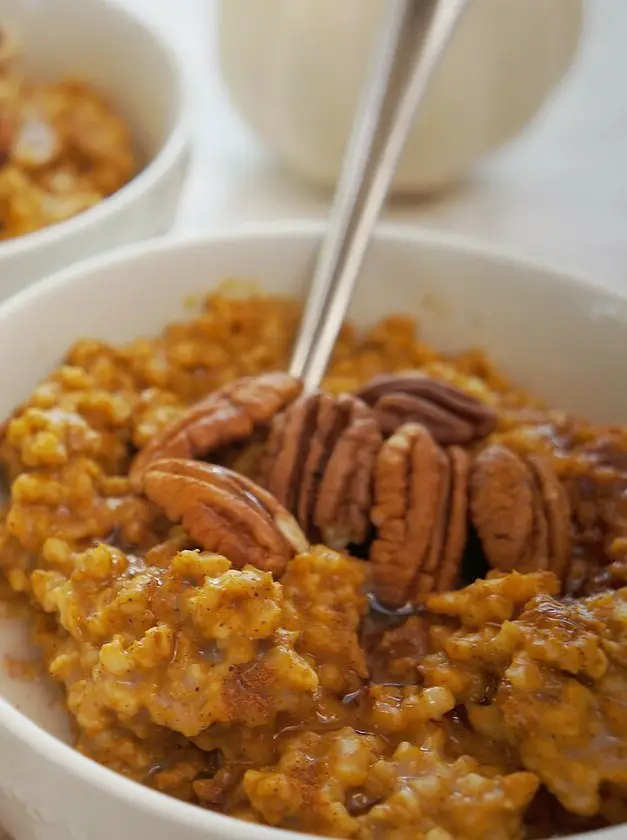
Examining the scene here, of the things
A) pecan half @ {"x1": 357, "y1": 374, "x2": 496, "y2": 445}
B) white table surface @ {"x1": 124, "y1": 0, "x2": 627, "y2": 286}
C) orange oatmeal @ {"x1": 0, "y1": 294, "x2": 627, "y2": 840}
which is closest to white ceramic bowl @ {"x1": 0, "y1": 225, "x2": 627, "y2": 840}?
orange oatmeal @ {"x1": 0, "y1": 294, "x2": 627, "y2": 840}

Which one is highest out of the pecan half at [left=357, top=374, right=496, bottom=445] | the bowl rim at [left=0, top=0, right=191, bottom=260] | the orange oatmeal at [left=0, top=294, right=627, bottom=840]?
the bowl rim at [left=0, top=0, right=191, bottom=260]

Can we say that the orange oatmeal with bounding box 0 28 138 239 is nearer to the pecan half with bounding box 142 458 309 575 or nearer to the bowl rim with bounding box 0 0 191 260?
the bowl rim with bounding box 0 0 191 260

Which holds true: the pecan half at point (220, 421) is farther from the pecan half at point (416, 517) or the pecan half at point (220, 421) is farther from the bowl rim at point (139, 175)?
the bowl rim at point (139, 175)

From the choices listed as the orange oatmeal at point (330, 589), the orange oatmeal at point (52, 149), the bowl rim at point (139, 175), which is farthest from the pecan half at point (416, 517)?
the orange oatmeal at point (52, 149)

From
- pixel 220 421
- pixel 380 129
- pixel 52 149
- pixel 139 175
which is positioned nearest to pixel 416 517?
Answer: pixel 220 421

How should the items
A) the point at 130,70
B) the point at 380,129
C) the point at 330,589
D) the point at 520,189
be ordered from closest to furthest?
the point at 330,589 < the point at 380,129 < the point at 130,70 < the point at 520,189

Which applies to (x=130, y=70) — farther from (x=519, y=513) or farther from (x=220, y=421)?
(x=519, y=513)
